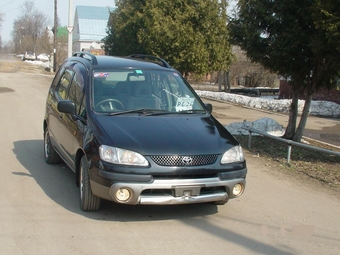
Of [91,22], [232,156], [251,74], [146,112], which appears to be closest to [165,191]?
[232,156]

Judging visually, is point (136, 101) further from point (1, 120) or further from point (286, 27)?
point (1, 120)

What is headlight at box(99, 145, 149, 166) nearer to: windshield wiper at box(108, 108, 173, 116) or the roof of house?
windshield wiper at box(108, 108, 173, 116)

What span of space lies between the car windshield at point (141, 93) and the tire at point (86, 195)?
808mm

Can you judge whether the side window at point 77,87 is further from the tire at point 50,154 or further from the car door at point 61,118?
the tire at point 50,154

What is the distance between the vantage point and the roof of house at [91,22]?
71812mm

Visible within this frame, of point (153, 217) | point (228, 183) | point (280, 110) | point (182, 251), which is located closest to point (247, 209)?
point (228, 183)

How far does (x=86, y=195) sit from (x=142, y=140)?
3.13 feet

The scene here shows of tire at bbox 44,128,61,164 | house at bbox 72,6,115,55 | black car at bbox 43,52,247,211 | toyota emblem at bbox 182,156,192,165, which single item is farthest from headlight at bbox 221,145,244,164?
house at bbox 72,6,115,55

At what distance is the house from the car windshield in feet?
213

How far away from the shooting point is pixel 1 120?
12.8 metres

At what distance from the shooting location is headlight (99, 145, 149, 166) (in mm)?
5098

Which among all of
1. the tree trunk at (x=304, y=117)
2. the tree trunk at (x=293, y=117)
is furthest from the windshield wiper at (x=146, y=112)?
the tree trunk at (x=293, y=117)

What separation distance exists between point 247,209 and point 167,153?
1.61 m

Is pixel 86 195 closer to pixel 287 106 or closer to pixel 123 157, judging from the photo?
pixel 123 157
